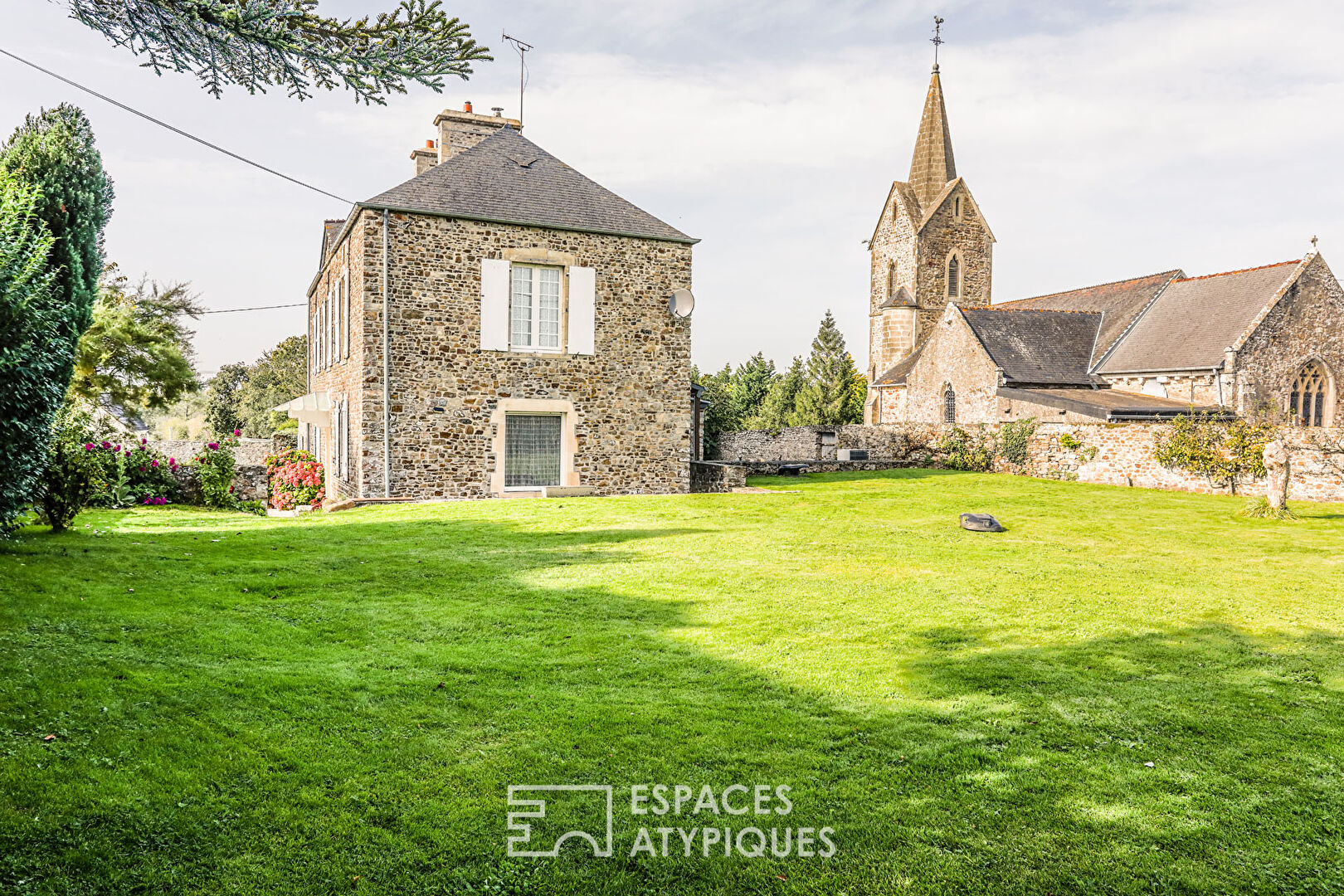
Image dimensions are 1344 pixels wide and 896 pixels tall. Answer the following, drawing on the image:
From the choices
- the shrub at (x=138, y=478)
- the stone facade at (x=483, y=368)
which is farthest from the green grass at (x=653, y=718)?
the stone facade at (x=483, y=368)

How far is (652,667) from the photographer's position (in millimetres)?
5836

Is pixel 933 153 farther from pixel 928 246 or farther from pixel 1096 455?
pixel 1096 455

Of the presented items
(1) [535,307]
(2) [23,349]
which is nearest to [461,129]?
(1) [535,307]

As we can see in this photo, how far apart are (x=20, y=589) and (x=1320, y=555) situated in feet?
50.2

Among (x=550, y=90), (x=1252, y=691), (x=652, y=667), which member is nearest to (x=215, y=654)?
(x=652, y=667)

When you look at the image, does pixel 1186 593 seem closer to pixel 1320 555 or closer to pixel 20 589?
pixel 1320 555

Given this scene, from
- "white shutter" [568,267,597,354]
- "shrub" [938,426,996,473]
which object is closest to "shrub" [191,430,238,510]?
"white shutter" [568,267,597,354]

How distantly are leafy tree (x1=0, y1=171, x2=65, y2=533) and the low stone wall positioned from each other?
13852mm

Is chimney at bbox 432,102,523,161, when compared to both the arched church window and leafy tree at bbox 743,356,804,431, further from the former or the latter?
leafy tree at bbox 743,356,804,431

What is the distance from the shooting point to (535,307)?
1827 centimetres

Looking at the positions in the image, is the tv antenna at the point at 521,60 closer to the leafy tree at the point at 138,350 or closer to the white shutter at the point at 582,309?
the white shutter at the point at 582,309
